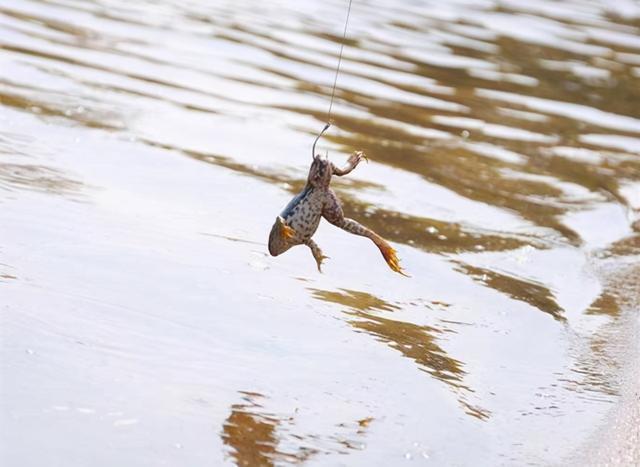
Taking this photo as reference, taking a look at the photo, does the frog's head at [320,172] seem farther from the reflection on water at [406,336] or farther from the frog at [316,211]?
the reflection on water at [406,336]

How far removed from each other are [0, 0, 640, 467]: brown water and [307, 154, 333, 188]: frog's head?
1.62 ft

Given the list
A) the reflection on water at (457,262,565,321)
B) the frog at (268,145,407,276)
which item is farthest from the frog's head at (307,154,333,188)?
the reflection on water at (457,262,565,321)

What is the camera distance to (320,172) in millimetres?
3121

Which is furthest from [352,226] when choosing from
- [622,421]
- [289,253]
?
[289,253]

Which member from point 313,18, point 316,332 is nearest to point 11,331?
point 316,332

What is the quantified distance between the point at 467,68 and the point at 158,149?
3.58 metres

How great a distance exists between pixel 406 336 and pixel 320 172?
0.72m

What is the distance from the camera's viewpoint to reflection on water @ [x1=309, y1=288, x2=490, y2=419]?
10.9ft

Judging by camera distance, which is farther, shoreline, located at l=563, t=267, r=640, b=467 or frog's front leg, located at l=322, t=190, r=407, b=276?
frog's front leg, located at l=322, t=190, r=407, b=276

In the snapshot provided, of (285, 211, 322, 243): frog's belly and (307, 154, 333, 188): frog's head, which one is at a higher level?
(307, 154, 333, 188): frog's head

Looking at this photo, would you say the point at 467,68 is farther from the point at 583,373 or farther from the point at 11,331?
the point at 11,331

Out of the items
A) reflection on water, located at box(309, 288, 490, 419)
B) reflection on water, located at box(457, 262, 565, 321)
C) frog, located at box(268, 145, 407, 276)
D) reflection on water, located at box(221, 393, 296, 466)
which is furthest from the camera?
reflection on water, located at box(457, 262, 565, 321)

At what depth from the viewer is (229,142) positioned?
5641 millimetres

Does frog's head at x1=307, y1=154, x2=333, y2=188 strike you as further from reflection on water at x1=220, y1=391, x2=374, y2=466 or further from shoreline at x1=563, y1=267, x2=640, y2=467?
shoreline at x1=563, y1=267, x2=640, y2=467
